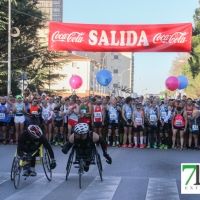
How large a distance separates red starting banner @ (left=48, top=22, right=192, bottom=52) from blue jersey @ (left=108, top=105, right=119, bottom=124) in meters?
3.99

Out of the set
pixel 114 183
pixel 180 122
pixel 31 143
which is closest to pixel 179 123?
pixel 180 122

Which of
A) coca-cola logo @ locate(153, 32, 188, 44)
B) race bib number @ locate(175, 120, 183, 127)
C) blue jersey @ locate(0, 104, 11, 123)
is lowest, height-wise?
race bib number @ locate(175, 120, 183, 127)

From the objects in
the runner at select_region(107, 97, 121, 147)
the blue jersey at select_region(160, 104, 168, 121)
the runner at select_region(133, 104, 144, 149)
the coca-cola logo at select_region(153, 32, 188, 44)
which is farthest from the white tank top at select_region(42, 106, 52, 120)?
the coca-cola logo at select_region(153, 32, 188, 44)

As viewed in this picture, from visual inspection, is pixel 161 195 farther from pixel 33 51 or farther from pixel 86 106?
pixel 33 51

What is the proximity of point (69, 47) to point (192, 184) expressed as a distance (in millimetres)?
17729

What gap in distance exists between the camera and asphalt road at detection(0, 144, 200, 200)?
356 inches

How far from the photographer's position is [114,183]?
34.5 ft

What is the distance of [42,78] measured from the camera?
40531mm

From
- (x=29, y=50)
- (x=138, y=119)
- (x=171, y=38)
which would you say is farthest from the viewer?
(x=29, y=50)

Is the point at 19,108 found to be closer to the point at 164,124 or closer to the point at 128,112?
the point at 128,112

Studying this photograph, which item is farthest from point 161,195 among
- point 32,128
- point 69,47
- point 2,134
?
point 69,47

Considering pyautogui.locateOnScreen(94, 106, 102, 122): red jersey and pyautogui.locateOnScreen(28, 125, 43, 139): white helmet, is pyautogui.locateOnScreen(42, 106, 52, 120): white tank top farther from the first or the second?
pyautogui.locateOnScreen(28, 125, 43, 139): white helmet

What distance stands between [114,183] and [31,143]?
195cm

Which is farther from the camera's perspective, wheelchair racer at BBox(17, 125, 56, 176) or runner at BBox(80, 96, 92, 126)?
runner at BBox(80, 96, 92, 126)
